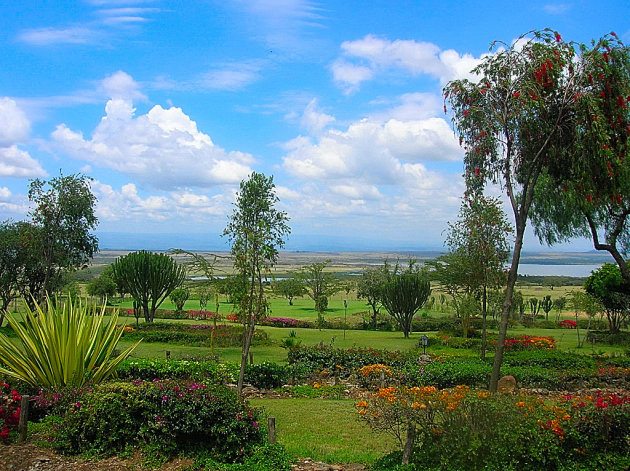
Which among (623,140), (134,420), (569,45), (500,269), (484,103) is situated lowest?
(134,420)

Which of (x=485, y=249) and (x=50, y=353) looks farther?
(x=485, y=249)

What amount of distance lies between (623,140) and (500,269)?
10150 mm

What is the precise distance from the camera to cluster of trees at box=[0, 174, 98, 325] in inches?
1017

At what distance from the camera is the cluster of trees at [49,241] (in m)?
25.8

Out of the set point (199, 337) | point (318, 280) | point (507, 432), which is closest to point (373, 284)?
point (318, 280)

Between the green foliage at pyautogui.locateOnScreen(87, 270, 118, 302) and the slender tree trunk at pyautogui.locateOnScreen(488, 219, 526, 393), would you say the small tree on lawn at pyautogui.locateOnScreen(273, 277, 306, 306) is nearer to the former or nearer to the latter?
the slender tree trunk at pyautogui.locateOnScreen(488, 219, 526, 393)

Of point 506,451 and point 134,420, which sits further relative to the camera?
point 134,420

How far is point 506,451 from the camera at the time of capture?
581 centimetres

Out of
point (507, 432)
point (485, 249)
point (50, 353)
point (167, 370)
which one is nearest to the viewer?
point (507, 432)

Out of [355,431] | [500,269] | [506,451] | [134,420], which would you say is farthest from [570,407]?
[500,269]

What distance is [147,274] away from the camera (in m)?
27.5

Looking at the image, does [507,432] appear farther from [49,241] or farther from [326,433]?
[49,241]

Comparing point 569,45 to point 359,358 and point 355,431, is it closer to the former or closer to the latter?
point 355,431

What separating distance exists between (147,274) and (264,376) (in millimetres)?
16277
